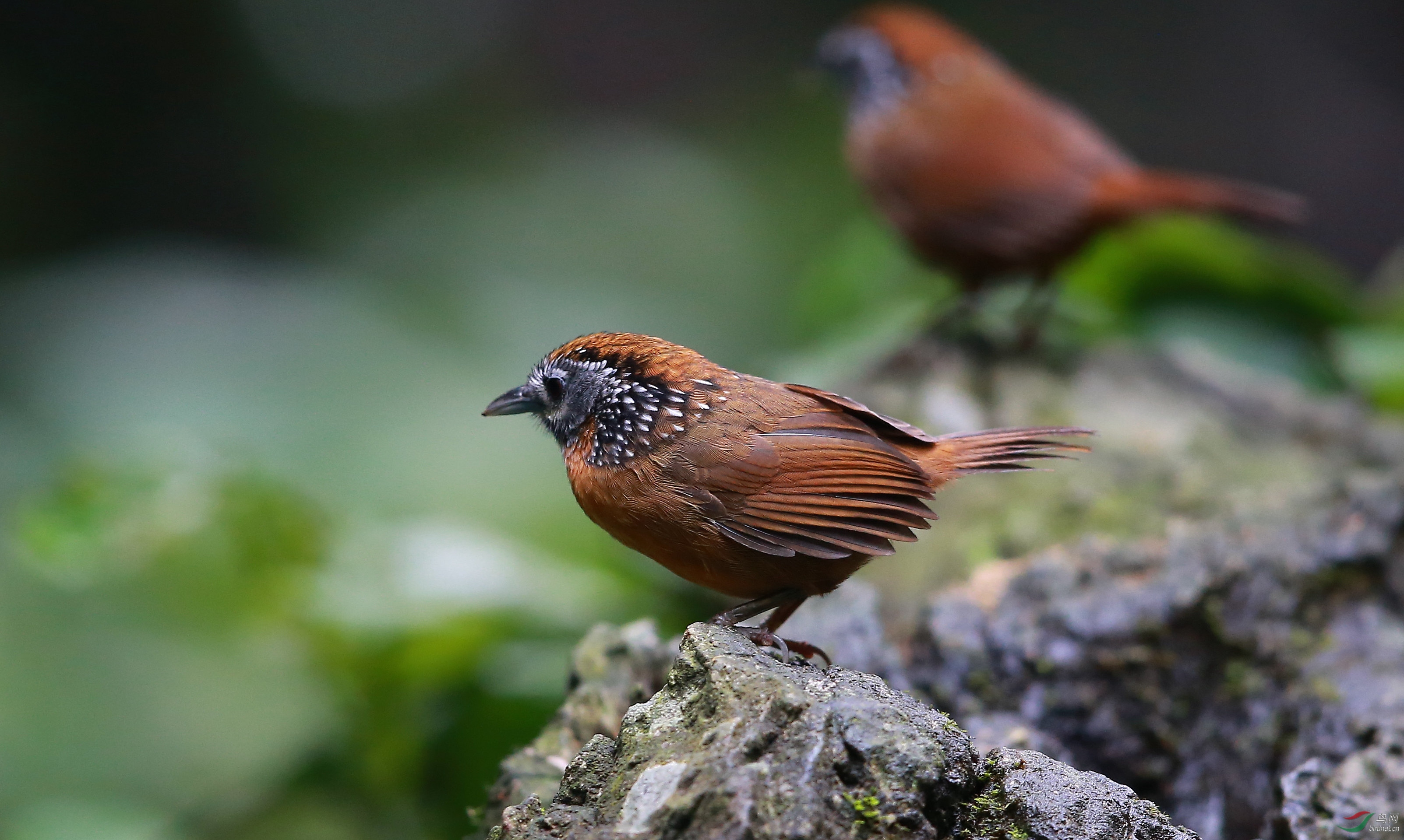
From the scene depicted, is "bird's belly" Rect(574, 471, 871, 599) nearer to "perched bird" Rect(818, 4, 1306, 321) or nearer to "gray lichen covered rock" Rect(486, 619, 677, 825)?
"gray lichen covered rock" Rect(486, 619, 677, 825)

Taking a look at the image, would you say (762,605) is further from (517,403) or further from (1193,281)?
(1193,281)

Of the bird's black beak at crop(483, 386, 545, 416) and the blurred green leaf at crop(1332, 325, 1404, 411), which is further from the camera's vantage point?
the blurred green leaf at crop(1332, 325, 1404, 411)

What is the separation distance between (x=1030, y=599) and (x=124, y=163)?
293 inches

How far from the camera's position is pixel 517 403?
311 cm

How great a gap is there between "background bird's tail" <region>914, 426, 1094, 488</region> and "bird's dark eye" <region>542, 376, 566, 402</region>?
3.02 ft

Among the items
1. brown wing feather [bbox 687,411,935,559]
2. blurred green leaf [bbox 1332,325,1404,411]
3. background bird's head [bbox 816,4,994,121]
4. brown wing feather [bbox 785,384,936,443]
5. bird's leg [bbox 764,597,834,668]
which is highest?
background bird's head [bbox 816,4,994,121]

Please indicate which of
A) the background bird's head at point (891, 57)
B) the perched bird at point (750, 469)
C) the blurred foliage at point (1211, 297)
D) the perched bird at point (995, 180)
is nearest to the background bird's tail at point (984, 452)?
the perched bird at point (750, 469)

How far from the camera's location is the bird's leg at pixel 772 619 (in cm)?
264

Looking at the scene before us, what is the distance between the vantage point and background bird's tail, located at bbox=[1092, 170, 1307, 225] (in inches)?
191

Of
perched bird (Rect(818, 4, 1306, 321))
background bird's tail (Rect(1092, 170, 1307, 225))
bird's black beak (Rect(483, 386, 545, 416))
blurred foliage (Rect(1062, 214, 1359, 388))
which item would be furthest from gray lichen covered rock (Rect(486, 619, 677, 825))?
blurred foliage (Rect(1062, 214, 1359, 388))

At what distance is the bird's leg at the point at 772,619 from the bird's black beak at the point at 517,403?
0.78 m

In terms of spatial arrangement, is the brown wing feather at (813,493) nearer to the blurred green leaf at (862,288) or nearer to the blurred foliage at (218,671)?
the blurred foliage at (218,671)

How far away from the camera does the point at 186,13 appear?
812 centimetres

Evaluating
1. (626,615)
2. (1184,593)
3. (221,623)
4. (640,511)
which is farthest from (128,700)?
(1184,593)
